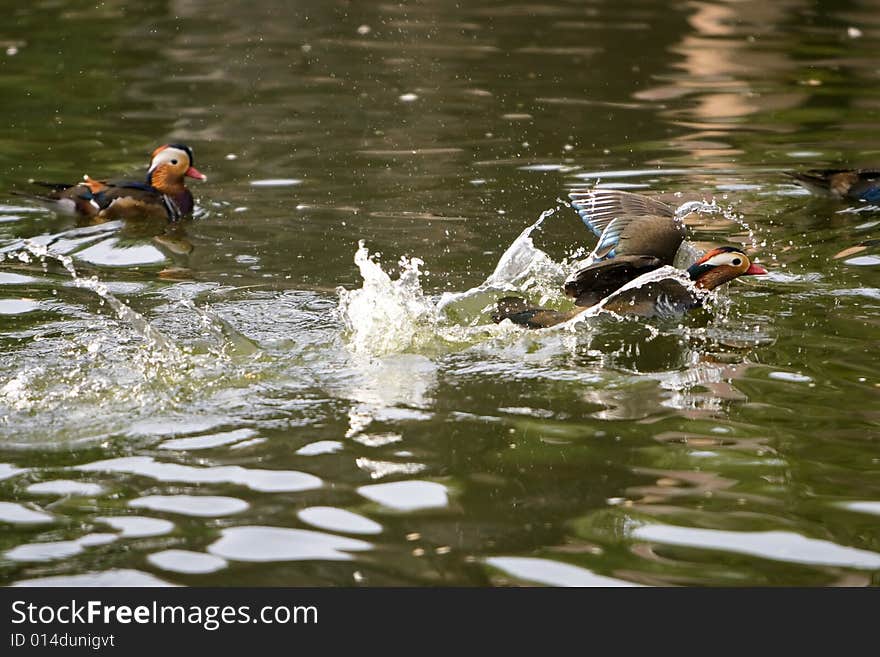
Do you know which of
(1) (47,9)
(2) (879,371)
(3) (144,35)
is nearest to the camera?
(2) (879,371)

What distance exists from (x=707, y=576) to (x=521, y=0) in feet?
47.1

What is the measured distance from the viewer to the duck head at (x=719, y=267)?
7.30m

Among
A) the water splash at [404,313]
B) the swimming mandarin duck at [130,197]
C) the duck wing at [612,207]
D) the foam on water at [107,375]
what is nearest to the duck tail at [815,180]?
the duck wing at [612,207]

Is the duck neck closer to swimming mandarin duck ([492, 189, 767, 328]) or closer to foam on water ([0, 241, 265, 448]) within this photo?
foam on water ([0, 241, 265, 448])

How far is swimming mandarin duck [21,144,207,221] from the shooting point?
368 inches

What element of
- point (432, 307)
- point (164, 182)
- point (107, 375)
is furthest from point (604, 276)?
point (164, 182)

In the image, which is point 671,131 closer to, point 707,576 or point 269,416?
point 269,416

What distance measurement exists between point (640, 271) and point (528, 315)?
0.73 metres

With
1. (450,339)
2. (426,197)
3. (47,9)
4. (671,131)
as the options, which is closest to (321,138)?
(426,197)

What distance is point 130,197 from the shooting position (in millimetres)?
9477

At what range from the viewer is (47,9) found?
55.3ft

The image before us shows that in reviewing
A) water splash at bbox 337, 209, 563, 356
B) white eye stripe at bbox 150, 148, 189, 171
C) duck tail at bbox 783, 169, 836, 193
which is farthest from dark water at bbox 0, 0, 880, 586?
white eye stripe at bbox 150, 148, 189, 171

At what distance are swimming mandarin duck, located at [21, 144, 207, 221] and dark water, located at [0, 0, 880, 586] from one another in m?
0.16

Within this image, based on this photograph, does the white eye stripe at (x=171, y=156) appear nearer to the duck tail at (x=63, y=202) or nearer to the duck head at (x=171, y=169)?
the duck head at (x=171, y=169)
